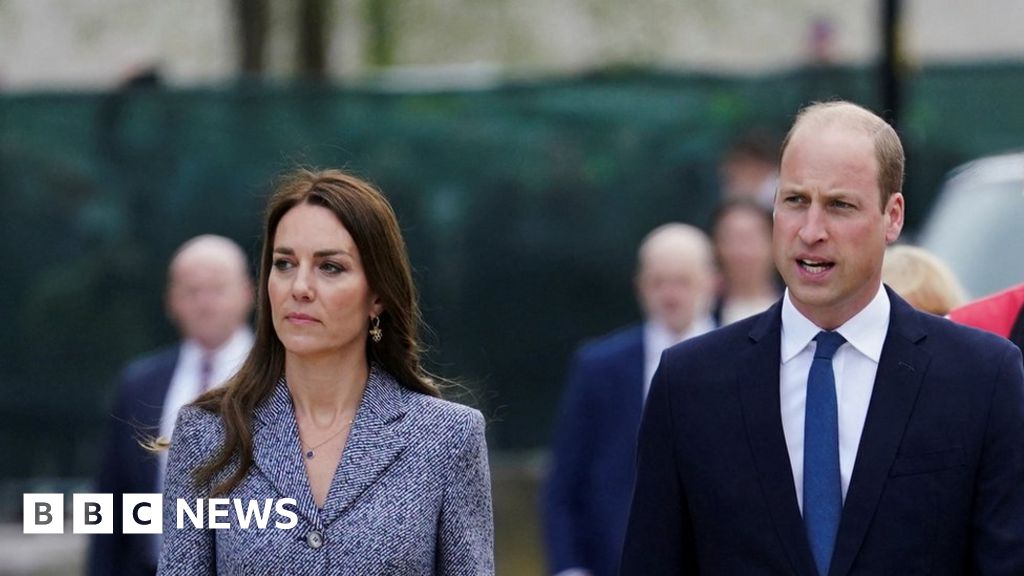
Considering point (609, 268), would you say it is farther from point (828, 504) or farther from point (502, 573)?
point (828, 504)

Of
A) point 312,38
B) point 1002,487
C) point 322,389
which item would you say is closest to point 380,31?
point 312,38

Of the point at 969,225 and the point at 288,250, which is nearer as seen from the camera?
the point at 288,250

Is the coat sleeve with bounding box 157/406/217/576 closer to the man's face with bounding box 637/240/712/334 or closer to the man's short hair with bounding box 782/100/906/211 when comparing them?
the man's short hair with bounding box 782/100/906/211

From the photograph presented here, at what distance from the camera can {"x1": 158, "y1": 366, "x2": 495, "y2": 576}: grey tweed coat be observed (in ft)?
14.9

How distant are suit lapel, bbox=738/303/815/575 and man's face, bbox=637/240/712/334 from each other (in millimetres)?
3639

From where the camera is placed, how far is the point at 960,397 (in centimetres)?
429

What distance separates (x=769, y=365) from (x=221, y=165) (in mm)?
8839

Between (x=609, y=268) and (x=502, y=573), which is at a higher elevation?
(x=609, y=268)

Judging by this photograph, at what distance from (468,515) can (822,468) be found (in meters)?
0.90

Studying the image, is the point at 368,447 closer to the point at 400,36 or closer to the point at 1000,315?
the point at 1000,315

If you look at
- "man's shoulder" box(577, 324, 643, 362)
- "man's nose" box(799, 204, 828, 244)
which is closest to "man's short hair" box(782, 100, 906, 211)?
"man's nose" box(799, 204, 828, 244)

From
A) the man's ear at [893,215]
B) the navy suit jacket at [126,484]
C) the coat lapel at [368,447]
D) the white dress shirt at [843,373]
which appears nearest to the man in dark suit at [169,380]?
the navy suit jacket at [126,484]

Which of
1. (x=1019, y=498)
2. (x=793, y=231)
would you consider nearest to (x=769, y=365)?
(x=793, y=231)

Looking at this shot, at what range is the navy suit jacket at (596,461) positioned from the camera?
784cm
